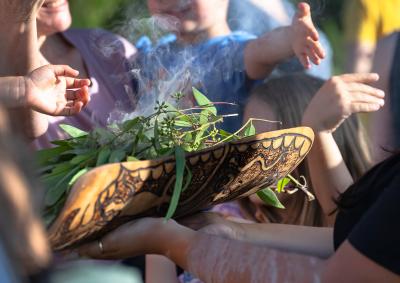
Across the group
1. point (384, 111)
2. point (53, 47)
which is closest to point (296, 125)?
point (384, 111)

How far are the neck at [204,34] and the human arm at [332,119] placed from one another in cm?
54

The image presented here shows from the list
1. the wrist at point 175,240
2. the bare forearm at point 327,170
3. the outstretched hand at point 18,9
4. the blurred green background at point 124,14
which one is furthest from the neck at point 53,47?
the wrist at point 175,240

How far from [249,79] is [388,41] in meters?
0.84

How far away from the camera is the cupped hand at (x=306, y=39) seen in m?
2.32

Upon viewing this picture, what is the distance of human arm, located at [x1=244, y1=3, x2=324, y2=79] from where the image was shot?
234 cm

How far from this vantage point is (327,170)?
2215 millimetres

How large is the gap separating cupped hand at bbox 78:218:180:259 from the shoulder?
0.98 meters

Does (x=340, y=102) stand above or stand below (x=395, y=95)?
above

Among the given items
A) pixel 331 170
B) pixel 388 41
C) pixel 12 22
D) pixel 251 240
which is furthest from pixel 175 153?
pixel 388 41

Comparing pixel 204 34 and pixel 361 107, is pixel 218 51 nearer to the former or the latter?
pixel 204 34

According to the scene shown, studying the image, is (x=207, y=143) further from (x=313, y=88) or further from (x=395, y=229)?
(x=313, y=88)

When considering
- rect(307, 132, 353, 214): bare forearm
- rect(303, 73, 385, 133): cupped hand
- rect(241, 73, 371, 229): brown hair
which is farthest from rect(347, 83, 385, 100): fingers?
rect(241, 73, 371, 229): brown hair

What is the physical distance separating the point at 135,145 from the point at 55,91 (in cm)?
29

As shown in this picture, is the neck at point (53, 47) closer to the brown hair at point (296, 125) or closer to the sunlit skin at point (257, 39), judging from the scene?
the sunlit skin at point (257, 39)
